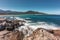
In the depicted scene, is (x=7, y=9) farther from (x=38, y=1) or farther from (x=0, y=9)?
(x=38, y=1)

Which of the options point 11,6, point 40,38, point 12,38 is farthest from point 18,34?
point 11,6

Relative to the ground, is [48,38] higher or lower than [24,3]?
lower

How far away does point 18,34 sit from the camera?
1.77 meters

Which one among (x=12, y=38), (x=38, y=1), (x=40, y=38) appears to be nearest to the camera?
(x=40, y=38)

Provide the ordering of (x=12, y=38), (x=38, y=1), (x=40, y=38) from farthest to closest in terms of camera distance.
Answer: (x=38, y=1) → (x=12, y=38) → (x=40, y=38)

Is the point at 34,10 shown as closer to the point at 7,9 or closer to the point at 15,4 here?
the point at 15,4

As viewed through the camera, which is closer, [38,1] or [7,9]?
[38,1]

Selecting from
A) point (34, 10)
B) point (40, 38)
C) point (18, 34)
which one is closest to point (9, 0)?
point (34, 10)

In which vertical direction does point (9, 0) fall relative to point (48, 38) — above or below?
above

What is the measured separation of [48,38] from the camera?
4.76 ft

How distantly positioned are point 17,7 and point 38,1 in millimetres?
851

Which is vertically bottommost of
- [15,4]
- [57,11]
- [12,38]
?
[12,38]

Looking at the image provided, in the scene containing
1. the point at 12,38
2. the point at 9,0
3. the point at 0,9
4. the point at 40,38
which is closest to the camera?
the point at 40,38

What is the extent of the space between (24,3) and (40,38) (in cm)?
221
